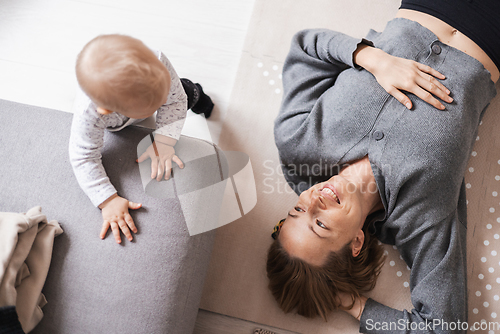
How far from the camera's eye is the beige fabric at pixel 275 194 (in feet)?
3.35

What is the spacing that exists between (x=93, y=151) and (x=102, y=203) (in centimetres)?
13

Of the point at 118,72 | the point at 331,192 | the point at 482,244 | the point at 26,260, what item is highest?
the point at 118,72

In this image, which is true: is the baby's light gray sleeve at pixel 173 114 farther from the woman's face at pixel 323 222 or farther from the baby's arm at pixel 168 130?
the woman's face at pixel 323 222

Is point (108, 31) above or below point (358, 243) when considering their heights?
above

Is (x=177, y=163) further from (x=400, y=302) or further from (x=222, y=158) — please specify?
(x=400, y=302)

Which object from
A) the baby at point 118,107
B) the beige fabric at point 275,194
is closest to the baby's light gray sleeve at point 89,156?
the baby at point 118,107

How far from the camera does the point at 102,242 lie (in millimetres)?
750

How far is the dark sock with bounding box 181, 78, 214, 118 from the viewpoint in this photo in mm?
1013

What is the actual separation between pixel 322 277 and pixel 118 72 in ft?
2.37

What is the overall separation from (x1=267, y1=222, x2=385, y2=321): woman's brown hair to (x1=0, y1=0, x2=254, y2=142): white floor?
0.54 metres

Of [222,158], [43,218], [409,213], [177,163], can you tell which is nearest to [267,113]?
[222,158]

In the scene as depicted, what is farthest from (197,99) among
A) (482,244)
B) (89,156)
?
(482,244)

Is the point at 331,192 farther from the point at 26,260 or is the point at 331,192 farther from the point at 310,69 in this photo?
the point at 26,260

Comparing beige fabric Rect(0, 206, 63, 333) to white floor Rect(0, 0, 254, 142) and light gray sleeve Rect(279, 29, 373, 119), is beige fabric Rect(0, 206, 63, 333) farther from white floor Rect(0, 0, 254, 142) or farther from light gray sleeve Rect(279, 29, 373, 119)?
light gray sleeve Rect(279, 29, 373, 119)
